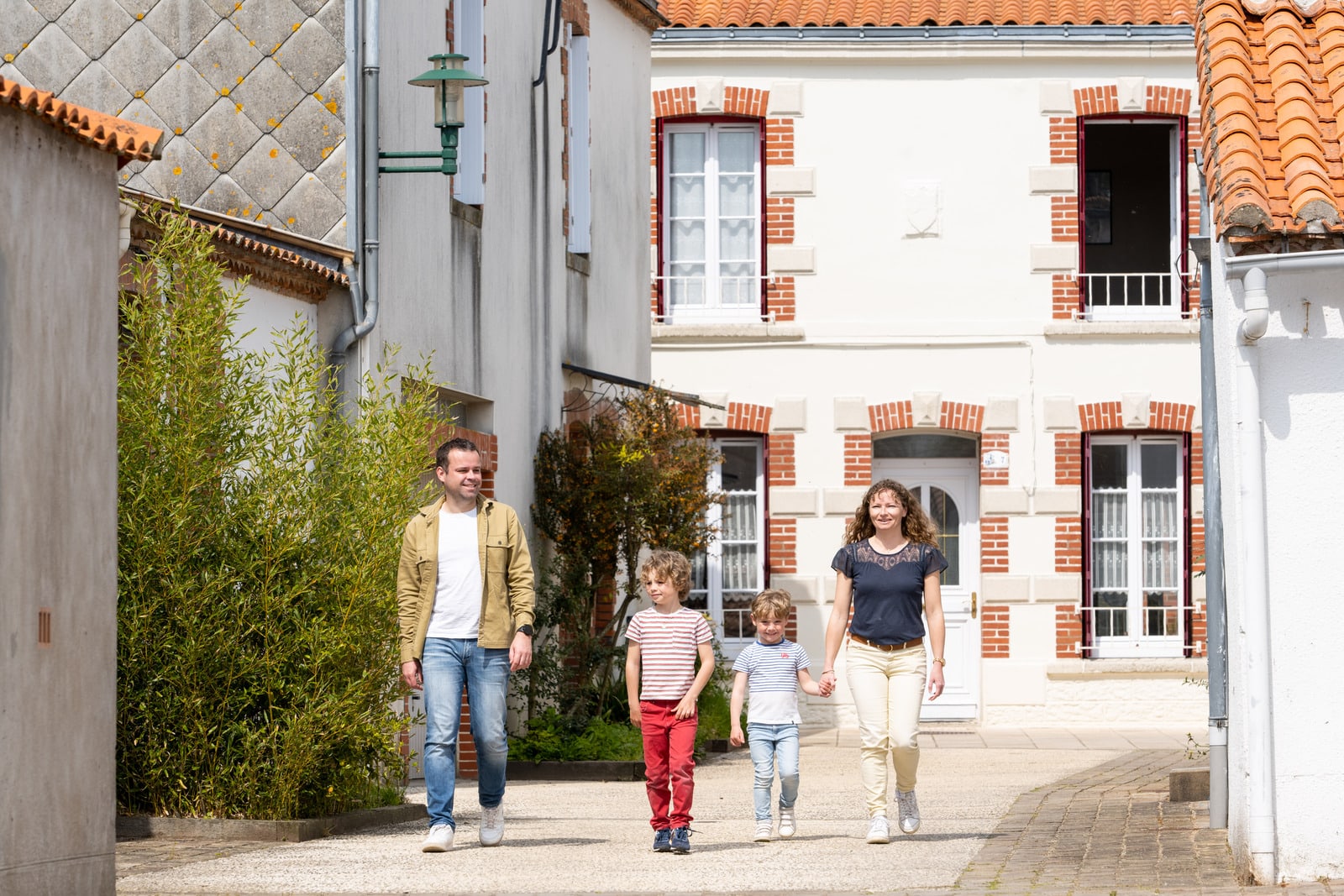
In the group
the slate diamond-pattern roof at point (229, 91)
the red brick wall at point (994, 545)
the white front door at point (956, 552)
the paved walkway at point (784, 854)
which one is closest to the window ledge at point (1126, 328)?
the white front door at point (956, 552)

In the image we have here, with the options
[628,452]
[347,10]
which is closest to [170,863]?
[347,10]

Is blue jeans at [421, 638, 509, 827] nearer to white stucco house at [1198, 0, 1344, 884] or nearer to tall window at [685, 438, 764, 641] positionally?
white stucco house at [1198, 0, 1344, 884]

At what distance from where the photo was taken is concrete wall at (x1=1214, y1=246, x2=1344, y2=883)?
8312mm

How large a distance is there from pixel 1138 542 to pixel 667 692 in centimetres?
1199

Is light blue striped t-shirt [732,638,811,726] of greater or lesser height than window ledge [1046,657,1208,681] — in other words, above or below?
above

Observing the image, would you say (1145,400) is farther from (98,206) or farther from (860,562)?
(98,206)

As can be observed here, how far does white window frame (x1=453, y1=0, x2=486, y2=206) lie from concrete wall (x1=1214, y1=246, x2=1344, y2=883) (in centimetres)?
732

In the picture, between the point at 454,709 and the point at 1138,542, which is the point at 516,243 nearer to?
the point at 454,709

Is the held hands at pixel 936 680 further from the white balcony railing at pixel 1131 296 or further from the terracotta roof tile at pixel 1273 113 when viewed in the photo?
the white balcony railing at pixel 1131 296

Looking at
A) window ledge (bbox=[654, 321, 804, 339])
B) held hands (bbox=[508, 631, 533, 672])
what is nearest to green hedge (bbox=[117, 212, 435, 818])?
held hands (bbox=[508, 631, 533, 672])

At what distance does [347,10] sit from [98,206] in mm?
5135

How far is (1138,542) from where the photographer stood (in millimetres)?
21016

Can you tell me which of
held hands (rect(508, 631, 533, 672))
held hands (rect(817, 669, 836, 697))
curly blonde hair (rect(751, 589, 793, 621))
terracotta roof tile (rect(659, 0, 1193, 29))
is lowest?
held hands (rect(817, 669, 836, 697))

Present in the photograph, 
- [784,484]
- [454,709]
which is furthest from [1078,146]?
[454,709]
